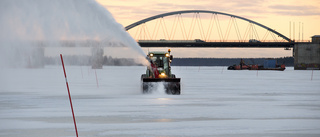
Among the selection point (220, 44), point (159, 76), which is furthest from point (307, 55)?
point (159, 76)

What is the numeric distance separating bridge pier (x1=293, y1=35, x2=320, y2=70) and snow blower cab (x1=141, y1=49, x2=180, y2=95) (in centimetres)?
11775

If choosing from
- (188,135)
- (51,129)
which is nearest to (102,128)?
(51,129)

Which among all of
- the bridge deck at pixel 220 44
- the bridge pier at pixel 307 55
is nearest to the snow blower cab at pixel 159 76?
the bridge pier at pixel 307 55

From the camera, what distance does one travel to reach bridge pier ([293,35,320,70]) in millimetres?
138375

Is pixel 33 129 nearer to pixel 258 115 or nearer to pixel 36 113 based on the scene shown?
pixel 36 113

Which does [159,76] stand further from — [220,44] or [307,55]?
[220,44]

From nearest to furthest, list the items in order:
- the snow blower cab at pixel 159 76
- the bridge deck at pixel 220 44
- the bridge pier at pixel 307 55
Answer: the snow blower cab at pixel 159 76, the bridge pier at pixel 307 55, the bridge deck at pixel 220 44

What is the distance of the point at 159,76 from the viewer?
2577 centimetres

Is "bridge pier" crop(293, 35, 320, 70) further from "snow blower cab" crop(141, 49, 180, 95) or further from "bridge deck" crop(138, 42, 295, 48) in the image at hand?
"snow blower cab" crop(141, 49, 180, 95)

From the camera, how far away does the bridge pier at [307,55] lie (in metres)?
138

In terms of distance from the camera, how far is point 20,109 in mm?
18328

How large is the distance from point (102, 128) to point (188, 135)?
96.8 inches

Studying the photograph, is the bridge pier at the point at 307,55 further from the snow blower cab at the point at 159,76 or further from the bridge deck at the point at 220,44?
the snow blower cab at the point at 159,76

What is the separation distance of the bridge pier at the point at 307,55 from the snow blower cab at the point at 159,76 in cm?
11775
